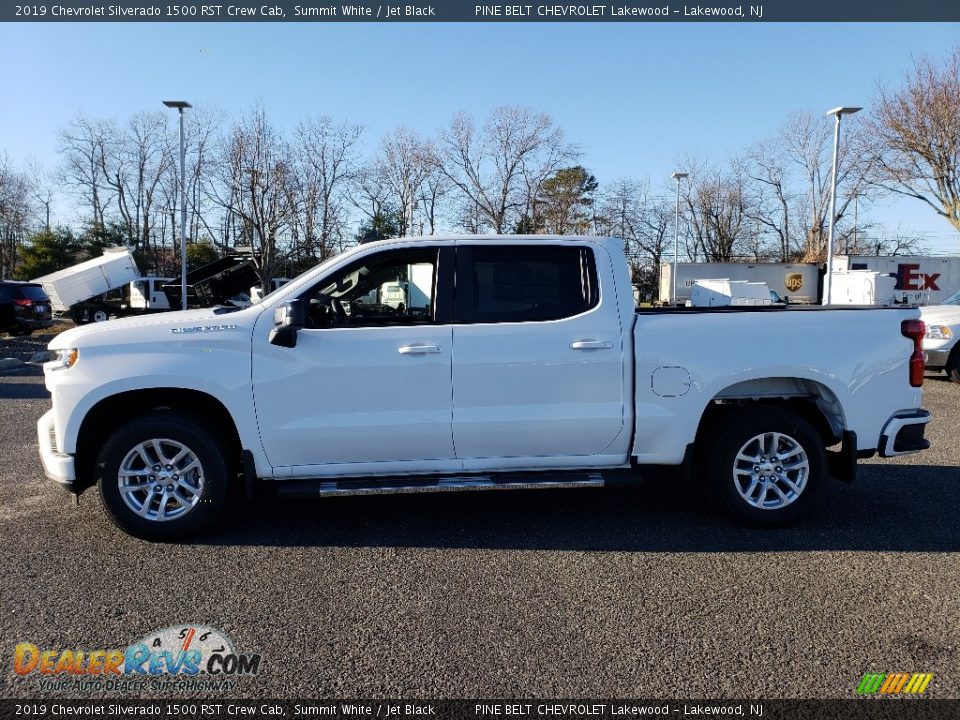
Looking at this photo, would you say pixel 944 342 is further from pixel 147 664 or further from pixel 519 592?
pixel 147 664

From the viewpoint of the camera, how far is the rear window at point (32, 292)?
66.5ft

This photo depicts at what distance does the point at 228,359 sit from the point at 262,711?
234cm

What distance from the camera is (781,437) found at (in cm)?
501

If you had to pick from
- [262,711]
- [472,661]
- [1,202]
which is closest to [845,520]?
[472,661]

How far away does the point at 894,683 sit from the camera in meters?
3.13

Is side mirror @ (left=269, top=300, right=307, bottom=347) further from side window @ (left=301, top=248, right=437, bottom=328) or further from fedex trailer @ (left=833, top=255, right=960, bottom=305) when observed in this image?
fedex trailer @ (left=833, top=255, right=960, bottom=305)

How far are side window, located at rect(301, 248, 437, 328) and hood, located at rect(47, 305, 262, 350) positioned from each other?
1.45 feet

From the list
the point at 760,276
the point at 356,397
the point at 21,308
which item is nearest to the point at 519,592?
the point at 356,397

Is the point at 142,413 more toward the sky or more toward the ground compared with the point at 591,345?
more toward the ground

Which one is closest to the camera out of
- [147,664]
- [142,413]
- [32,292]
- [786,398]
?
[147,664]

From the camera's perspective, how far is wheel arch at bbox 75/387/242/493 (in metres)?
4.75

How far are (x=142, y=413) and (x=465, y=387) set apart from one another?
2.13 m

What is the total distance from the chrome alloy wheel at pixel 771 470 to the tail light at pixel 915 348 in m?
0.92

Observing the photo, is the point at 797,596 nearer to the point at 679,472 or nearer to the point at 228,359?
the point at 679,472
